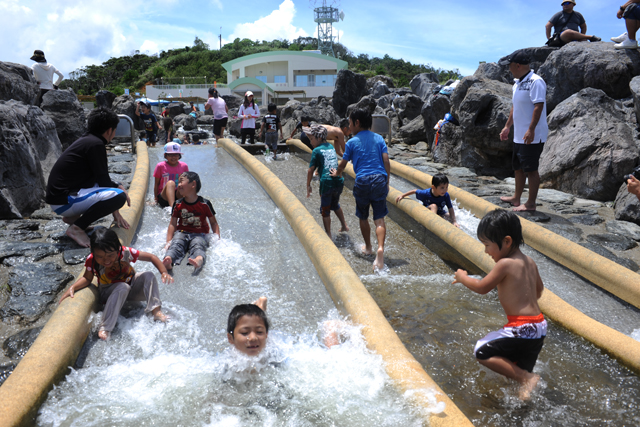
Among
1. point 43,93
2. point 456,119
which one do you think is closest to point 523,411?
point 456,119

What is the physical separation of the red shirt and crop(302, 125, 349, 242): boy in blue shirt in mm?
1449

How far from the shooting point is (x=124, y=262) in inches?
140

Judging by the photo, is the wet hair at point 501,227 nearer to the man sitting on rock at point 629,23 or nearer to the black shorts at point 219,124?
the man sitting on rock at point 629,23

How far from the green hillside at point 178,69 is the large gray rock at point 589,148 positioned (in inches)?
2089

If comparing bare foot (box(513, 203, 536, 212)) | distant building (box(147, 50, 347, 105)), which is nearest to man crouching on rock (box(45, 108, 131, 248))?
bare foot (box(513, 203, 536, 212))

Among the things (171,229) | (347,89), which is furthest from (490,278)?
(347,89)

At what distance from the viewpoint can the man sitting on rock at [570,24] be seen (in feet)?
34.9

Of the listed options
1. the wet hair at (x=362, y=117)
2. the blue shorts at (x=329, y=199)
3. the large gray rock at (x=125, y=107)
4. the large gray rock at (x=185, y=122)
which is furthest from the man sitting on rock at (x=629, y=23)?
the large gray rock at (x=185, y=122)

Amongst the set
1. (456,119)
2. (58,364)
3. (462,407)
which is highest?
(456,119)

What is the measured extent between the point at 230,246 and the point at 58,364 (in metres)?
2.42

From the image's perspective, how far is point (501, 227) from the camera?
110 inches

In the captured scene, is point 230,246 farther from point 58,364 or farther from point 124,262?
point 58,364

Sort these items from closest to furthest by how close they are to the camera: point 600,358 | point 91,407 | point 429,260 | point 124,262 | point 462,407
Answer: point 91,407 → point 462,407 → point 600,358 → point 124,262 → point 429,260

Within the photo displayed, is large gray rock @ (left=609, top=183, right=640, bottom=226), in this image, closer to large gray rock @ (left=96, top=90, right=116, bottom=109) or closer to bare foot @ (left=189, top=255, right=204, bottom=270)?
bare foot @ (left=189, top=255, right=204, bottom=270)
